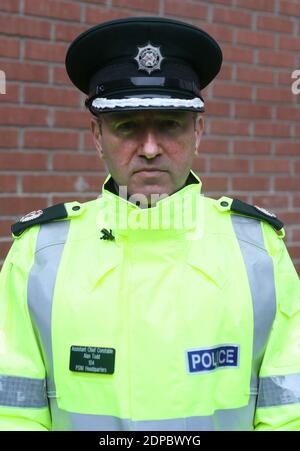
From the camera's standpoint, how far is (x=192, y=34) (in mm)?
1783

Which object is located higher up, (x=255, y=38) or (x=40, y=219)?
(x=255, y=38)

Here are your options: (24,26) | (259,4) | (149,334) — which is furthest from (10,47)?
(149,334)

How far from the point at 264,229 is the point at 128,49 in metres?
0.65

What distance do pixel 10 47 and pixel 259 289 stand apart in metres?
1.93

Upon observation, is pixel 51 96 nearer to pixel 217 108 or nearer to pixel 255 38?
pixel 217 108

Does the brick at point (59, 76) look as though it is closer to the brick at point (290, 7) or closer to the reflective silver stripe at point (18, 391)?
the brick at point (290, 7)

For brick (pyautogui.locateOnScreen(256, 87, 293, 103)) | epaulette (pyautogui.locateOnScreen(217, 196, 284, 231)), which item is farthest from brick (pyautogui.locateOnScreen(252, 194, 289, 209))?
epaulette (pyautogui.locateOnScreen(217, 196, 284, 231))

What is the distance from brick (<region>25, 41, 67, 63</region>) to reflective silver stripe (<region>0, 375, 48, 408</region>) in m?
1.89

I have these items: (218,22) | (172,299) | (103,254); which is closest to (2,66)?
(218,22)

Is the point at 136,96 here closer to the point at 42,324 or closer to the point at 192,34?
the point at 192,34

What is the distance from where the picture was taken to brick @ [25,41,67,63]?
3.01 meters

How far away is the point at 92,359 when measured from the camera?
5.15 feet

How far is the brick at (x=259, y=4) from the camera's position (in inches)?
142
